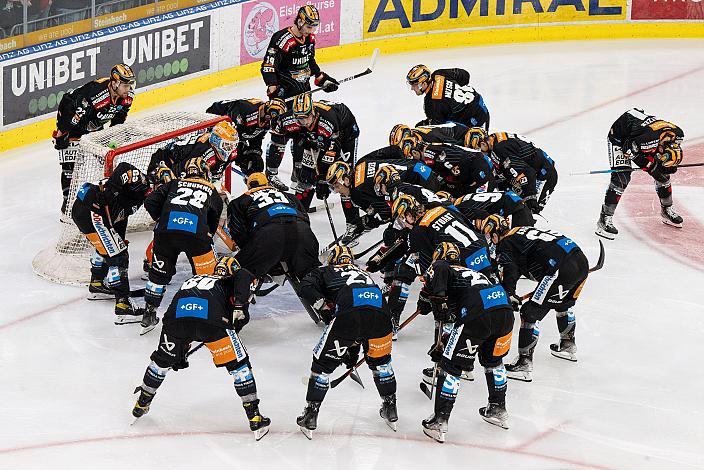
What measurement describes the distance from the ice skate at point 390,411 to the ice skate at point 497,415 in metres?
0.54

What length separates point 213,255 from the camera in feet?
25.5

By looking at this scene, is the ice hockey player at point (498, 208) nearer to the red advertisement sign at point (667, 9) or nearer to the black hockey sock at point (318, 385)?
the black hockey sock at point (318, 385)

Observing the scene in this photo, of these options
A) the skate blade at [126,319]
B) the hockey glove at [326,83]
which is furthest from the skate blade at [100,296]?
the hockey glove at [326,83]

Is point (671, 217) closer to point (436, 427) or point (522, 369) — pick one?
point (522, 369)

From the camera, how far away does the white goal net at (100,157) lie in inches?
348

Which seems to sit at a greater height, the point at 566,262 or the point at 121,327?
the point at 566,262

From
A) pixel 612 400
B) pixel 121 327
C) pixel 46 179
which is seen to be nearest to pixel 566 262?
pixel 612 400

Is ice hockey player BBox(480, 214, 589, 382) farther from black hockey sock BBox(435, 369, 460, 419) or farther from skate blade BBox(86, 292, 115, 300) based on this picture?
skate blade BBox(86, 292, 115, 300)

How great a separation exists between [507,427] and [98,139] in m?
4.15

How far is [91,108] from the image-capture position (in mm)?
9719

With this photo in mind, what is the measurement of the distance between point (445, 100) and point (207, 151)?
229 centimetres

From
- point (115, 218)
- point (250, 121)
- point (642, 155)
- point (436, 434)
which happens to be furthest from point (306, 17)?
point (436, 434)

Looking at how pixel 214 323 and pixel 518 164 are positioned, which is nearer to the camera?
pixel 214 323

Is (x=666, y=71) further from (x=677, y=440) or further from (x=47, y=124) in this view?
(x=677, y=440)
